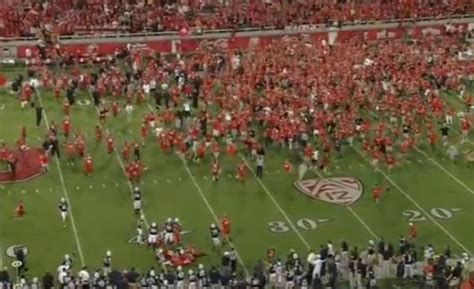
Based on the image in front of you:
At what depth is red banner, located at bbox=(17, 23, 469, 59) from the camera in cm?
3612

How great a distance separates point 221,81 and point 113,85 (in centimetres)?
318

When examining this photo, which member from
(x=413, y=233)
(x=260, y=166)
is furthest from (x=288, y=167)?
(x=413, y=233)

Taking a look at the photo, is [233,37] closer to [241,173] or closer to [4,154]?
[241,173]

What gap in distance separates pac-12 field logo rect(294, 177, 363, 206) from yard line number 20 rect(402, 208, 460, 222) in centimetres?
134

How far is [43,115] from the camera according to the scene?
95.3 feet

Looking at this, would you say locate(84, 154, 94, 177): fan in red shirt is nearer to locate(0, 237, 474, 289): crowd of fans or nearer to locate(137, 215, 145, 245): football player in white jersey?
locate(137, 215, 145, 245): football player in white jersey

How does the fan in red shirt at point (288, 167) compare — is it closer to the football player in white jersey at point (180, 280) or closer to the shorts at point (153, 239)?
the shorts at point (153, 239)

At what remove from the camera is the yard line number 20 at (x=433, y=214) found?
22.4 meters

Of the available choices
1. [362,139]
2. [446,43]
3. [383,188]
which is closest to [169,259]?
[383,188]

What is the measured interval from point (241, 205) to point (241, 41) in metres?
15.6

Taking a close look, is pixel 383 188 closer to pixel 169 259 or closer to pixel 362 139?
pixel 362 139

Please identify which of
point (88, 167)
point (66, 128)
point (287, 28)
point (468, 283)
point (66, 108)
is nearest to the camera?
point (468, 283)

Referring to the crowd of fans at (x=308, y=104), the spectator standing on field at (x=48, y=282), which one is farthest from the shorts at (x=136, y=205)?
the spectator standing on field at (x=48, y=282)

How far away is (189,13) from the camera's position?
129 ft
